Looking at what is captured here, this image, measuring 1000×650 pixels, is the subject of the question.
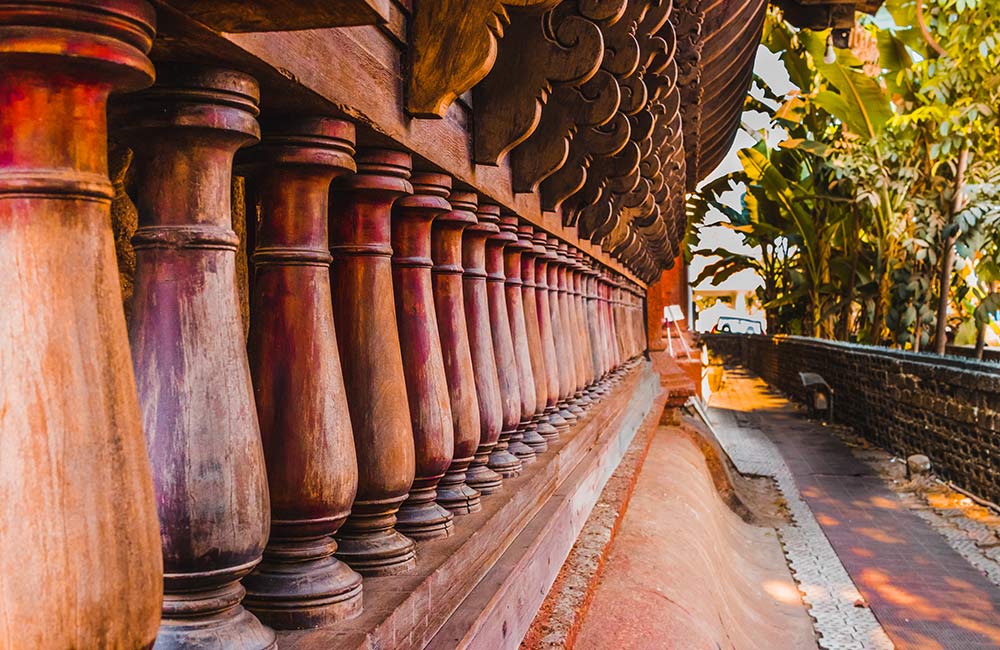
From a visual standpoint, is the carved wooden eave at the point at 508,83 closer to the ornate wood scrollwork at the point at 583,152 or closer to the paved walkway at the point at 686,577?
the ornate wood scrollwork at the point at 583,152

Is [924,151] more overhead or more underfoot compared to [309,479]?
more overhead

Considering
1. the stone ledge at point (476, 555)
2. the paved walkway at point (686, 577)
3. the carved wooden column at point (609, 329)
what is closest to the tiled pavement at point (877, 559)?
the paved walkway at point (686, 577)

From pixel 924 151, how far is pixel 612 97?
11.1m

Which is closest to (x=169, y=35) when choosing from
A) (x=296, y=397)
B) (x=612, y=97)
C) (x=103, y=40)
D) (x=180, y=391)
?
(x=103, y=40)

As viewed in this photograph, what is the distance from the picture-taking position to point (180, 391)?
0.91 meters

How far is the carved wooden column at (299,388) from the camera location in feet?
3.73

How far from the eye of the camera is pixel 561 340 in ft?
10.5

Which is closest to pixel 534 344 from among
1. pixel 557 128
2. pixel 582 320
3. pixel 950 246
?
pixel 557 128

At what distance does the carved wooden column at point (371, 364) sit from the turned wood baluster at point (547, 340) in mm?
1339

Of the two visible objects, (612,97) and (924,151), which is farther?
(924,151)

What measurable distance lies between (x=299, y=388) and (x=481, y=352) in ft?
2.87

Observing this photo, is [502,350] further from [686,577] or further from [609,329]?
[609,329]

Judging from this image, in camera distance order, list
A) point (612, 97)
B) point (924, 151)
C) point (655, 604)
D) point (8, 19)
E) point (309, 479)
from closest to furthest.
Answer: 1. point (8, 19)
2. point (309, 479)
3. point (612, 97)
4. point (655, 604)
5. point (924, 151)

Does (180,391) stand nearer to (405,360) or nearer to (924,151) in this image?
(405,360)
